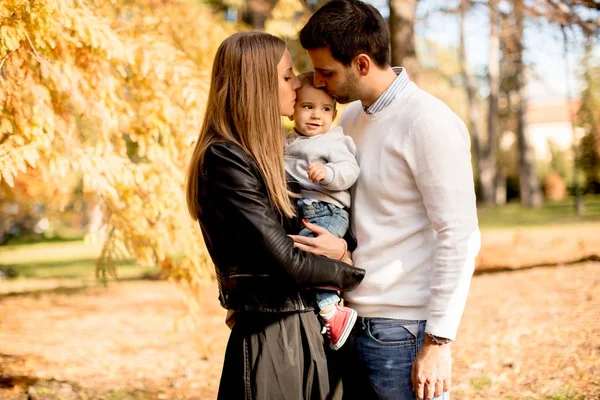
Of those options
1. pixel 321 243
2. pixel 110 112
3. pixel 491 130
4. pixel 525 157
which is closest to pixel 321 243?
pixel 321 243

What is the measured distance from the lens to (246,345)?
7.68 ft

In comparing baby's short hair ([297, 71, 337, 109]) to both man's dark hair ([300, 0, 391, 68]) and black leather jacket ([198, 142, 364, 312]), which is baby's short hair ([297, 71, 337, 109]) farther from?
black leather jacket ([198, 142, 364, 312])

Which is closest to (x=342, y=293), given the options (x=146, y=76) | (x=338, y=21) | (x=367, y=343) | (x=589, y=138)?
(x=367, y=343)

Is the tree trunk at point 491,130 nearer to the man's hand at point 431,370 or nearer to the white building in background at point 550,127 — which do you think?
the white building in background at point 550,127

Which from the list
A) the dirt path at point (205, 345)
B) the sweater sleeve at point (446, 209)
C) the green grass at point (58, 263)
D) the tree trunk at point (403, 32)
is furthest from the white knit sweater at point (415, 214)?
the green grass at point (58, 263)

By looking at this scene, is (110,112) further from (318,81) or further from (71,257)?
(71,257)

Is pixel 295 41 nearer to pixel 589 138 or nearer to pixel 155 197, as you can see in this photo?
pixel 155 197

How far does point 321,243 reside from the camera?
90.6 inches

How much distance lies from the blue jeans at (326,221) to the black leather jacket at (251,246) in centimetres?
5

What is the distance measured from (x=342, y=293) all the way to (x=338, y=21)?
1010mm

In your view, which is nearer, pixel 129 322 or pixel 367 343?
pixel 367 343

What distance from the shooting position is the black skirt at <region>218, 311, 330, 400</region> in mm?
2293

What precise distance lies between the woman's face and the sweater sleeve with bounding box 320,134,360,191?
226mm

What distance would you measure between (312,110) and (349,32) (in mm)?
336
